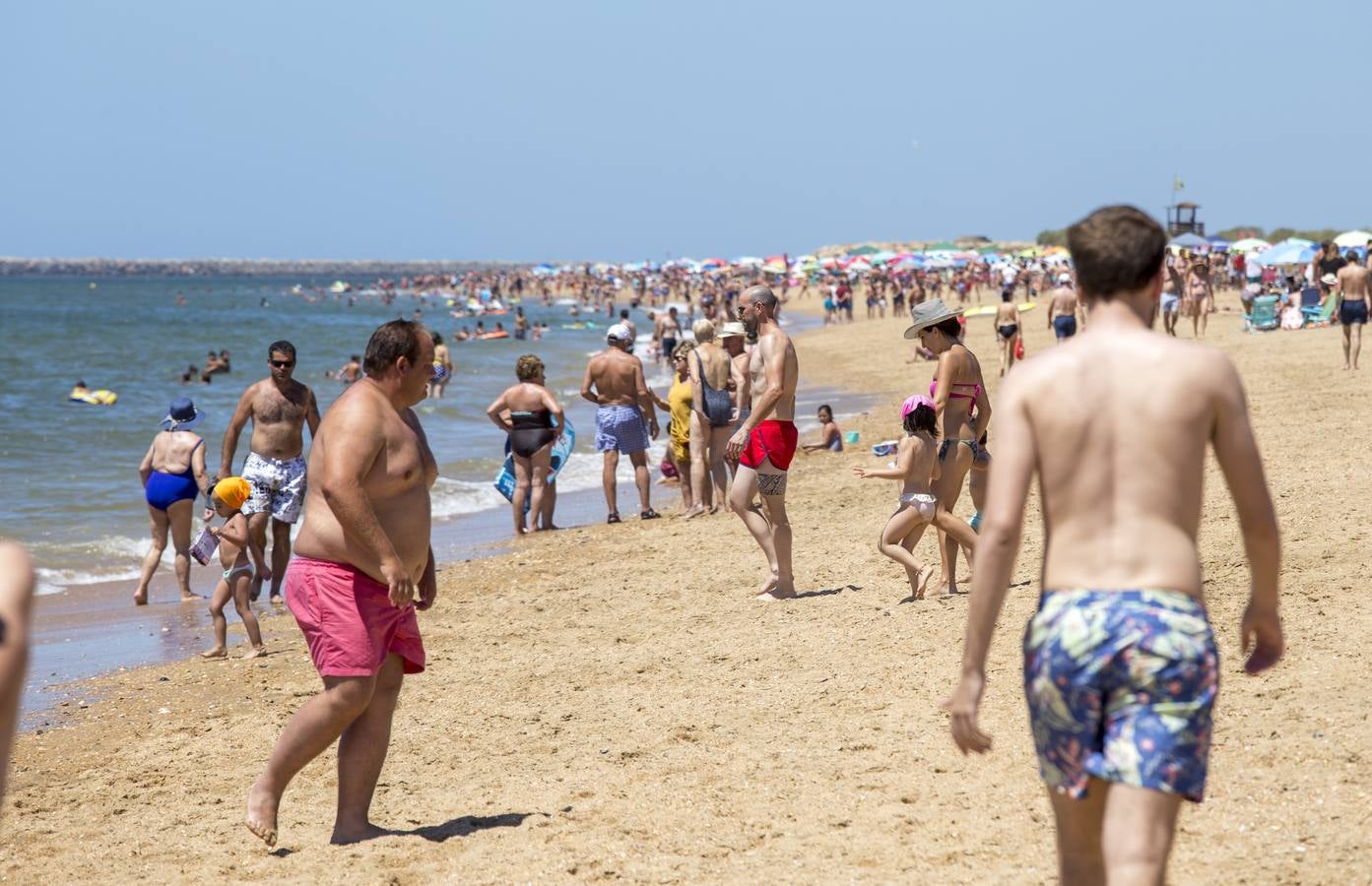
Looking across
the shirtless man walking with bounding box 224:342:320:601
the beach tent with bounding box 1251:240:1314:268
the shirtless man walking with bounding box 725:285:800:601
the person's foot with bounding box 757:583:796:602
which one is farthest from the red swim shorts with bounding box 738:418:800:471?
the beach tent with bounding box 1251:240:1314:268

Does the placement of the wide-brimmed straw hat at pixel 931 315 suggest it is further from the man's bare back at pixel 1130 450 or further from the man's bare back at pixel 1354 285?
the man's bare back at pixel 1354 285

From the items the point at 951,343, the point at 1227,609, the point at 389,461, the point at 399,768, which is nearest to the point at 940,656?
the point at 1227,609

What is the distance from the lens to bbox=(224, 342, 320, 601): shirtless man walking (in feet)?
25.8

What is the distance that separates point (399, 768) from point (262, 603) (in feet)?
14.2

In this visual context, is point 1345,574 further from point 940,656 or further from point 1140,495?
point 1140,495

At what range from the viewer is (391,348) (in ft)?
13.8

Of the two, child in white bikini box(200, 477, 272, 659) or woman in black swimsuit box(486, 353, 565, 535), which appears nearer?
child in white bikini box(200, 477, 272, 659)

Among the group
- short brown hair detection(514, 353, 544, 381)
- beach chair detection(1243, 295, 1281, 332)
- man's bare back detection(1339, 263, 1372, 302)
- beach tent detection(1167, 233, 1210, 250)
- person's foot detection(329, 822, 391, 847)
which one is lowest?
person's foot detection(329, 822, 391, 847)

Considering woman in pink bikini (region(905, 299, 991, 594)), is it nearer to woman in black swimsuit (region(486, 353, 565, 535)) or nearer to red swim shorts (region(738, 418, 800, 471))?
red swim shorts (region(738, 418, 800, 471))

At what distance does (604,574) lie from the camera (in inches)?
350

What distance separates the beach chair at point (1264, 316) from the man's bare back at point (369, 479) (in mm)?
22575

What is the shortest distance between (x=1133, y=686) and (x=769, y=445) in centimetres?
479

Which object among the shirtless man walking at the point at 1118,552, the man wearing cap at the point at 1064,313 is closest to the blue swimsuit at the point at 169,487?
the shirtless man walking at the point at 1118,552

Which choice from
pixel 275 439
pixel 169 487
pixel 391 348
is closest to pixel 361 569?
pixel 391 348
